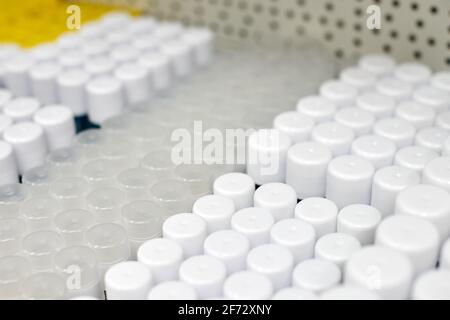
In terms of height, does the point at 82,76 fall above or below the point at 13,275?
above

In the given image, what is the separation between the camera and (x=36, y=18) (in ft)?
6.34

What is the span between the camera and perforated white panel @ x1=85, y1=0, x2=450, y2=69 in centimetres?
154

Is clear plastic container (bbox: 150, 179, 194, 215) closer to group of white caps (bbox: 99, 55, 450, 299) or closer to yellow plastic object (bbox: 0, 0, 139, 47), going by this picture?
group of white caps (bbox: 99, 55, 450, 299)

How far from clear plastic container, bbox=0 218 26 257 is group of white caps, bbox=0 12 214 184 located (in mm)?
175

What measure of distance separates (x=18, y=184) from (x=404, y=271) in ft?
2.52

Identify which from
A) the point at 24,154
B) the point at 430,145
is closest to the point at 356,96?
the point at 430,145

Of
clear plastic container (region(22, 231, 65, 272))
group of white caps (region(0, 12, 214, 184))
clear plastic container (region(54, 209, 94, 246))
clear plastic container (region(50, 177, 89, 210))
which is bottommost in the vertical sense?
clear plastic container (region(22, 231, 65, 272))

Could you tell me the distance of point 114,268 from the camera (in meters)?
0.92

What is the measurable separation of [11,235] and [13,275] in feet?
0.38

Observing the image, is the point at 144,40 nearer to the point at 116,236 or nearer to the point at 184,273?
the point at 116,236

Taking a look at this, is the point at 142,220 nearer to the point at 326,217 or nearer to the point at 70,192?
the point at 70,192

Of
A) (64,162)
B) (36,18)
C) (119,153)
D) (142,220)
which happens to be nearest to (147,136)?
(119,153)

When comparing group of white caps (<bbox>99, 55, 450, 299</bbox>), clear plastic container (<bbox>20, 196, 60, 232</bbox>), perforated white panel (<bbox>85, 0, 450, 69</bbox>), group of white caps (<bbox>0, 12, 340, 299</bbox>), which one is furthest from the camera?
perforated white panel (<bbox>85, 0, 450, 69</bbox>)

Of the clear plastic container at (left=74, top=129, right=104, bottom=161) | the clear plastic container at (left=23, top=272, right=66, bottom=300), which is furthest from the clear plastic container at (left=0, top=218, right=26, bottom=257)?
the clear plastic container at (left=74, top=129, right=104, bottom=161)
